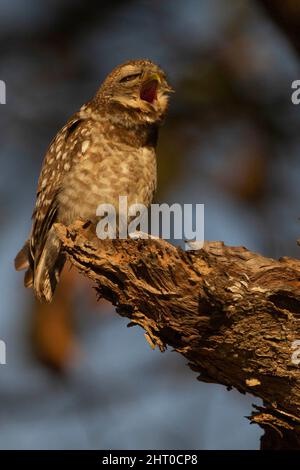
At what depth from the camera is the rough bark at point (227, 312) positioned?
3.56 metres

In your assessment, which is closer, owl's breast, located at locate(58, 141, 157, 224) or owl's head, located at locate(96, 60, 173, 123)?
owl's breast, located at locate(58, 141, 157, 224)

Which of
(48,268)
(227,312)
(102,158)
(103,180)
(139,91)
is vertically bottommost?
(227,312)

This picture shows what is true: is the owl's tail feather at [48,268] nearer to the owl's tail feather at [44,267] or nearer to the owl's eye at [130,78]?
the owl's tail feather at [44,267]

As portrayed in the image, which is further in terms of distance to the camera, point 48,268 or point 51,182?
point 48,268

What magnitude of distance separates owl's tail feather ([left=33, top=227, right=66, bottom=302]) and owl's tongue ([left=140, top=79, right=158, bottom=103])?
3.37 ft

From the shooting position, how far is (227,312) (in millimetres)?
3559

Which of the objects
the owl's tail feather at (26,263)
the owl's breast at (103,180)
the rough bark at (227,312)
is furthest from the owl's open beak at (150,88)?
the rough bark at (227,312)

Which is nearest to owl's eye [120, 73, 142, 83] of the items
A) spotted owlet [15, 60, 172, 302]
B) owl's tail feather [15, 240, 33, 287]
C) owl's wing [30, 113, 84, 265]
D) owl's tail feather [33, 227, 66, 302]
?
spotted owlet [15, 60, 172, 302]

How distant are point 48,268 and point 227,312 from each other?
2.33 m

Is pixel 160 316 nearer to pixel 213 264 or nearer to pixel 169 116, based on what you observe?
pixel 213 264

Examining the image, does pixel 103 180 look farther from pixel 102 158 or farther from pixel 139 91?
pixel 139 91

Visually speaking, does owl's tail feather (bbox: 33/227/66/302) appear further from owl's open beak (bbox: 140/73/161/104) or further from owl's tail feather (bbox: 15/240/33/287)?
owl's open beak (bbox: 140/73/161/104)

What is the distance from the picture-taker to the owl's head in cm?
542

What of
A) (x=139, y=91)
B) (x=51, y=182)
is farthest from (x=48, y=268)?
(x=139, y=91)
